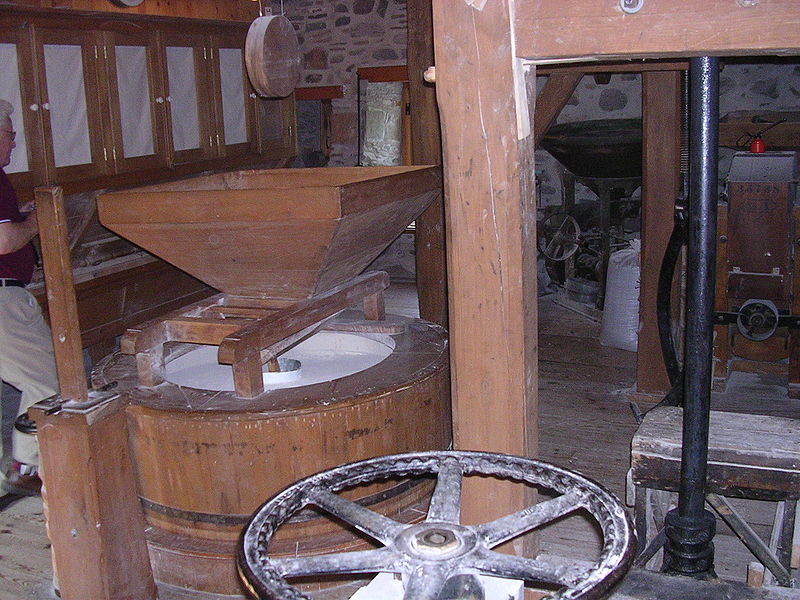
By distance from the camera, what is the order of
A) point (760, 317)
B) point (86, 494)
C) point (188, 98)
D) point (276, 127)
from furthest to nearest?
1. point (276, 127)
2. point (188, 98)
3. point (760, 317)
4. point (86, 494)

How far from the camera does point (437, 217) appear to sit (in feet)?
15.0

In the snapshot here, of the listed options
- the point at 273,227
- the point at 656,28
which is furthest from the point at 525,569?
the point at 273,227

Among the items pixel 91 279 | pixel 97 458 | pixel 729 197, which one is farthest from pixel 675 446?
pixel 91 279

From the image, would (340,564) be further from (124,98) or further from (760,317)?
(124,98)

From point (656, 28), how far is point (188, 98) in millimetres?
4347

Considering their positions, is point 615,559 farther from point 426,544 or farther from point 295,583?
point 295,583

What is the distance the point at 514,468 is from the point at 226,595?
1780 millimetres

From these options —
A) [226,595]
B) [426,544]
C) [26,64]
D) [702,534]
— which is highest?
[26,64]

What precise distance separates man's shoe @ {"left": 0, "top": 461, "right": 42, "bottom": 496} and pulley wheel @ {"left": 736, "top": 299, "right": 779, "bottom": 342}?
3.71 m

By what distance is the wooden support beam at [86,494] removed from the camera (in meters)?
2.82

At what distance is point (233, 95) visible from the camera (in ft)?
20.5

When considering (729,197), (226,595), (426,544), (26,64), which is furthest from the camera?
(729,197)

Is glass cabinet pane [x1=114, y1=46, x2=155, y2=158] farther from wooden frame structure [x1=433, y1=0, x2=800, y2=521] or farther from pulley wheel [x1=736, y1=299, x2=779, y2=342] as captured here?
pulley wheel [x1=736, y1=299, x2=779, y2=342]

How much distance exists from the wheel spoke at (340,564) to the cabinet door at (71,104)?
3669 mm
